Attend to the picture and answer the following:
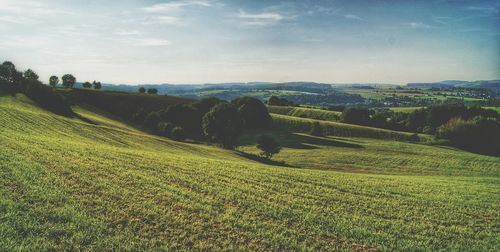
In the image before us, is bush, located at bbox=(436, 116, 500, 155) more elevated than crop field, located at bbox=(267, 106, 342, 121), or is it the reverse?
crop field, located at bbox=(267, 106, 342, 121)

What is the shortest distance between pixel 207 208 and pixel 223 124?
2423 inches

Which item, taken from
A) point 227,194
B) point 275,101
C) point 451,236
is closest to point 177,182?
point 227,194

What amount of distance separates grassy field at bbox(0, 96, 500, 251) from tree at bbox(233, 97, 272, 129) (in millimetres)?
86288

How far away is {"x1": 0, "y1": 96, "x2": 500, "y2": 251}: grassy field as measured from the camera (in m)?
13.9

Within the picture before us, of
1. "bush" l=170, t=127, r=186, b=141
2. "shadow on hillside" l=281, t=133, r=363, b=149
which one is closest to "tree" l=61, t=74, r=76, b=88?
"bush" l=170, t=127, r=186, b=141

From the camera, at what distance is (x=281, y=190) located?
23.1 metres

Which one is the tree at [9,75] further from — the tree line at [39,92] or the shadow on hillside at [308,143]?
the shadow on hillside at [308,143]

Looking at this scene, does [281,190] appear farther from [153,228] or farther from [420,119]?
[420,119]

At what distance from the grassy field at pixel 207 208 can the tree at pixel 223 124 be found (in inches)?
1935

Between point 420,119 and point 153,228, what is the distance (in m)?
138

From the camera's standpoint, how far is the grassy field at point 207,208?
45.5 ft

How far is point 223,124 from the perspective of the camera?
259 ft

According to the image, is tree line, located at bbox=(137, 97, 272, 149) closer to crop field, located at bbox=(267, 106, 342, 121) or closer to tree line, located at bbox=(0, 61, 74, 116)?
tree line, located at bbox=(0, 61, 74, 116)

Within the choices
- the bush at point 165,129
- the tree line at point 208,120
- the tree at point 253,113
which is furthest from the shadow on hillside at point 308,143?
the bush at point 165,129
